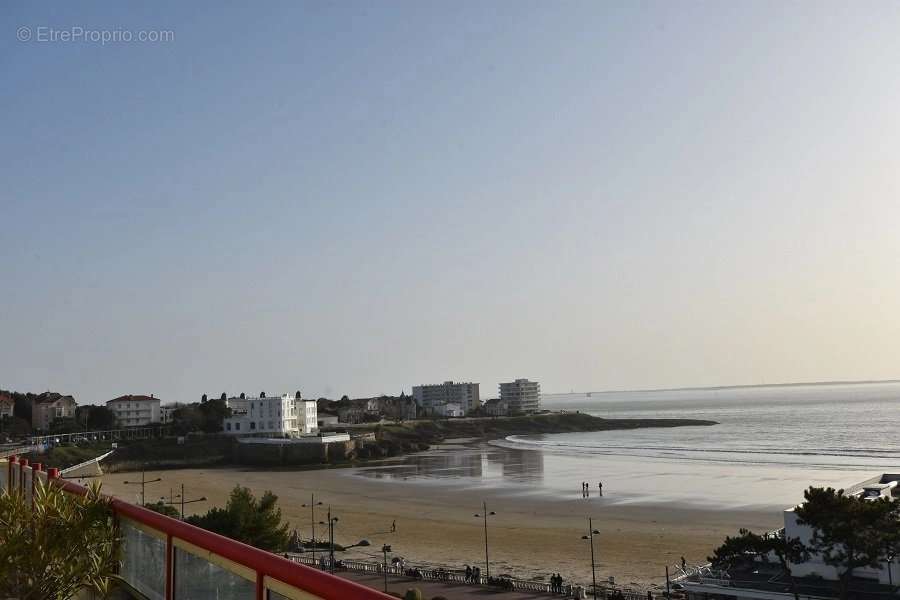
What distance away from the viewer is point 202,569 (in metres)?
4.80

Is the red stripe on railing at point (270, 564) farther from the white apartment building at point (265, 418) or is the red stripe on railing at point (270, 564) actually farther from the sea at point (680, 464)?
the white apartment building at point (265, 418)

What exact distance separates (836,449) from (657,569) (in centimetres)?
6388

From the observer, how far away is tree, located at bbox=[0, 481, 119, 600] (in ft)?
18.1

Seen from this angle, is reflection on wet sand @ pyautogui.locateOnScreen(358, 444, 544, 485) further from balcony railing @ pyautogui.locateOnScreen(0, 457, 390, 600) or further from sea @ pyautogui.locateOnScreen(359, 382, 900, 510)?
balcony railing @ pyautogui.locateOnScreen(0, 457, 390, 600)

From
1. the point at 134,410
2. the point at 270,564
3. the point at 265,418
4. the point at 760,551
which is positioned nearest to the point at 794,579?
the point at 760,551

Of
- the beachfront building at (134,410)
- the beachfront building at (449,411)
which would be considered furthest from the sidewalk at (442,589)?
the beachfront building at (449,411)

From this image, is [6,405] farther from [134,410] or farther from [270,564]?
[270,564]

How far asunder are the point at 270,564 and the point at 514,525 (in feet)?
145

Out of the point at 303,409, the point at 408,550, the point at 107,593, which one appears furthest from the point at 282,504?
the point at 303,409

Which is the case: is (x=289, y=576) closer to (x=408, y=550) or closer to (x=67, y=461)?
(x=408, y=550)

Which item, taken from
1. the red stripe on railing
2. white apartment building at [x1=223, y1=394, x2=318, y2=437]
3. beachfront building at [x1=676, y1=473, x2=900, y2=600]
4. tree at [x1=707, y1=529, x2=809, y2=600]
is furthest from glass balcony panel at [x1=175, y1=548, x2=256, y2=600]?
white apartment building at [x1=223, y1=394, x2=318, y2=437]

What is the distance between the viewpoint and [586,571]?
111 ft

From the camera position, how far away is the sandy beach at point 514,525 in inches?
1420

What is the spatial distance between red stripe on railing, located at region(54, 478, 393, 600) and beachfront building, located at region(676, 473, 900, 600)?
22.8 m
